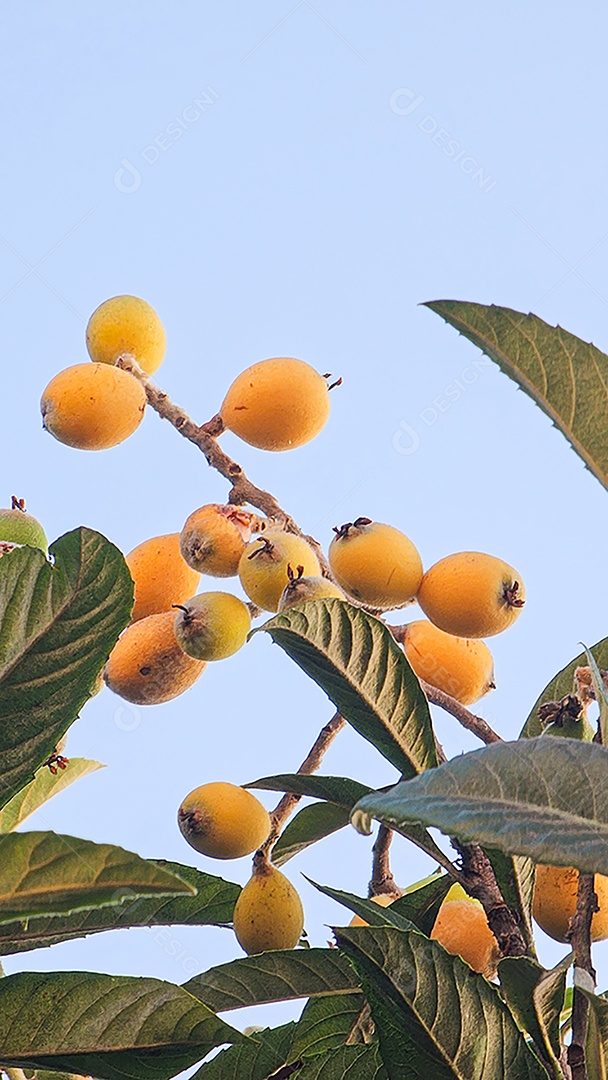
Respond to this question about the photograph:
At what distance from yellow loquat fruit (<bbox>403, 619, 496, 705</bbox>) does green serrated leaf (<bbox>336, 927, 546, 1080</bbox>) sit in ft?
2.08

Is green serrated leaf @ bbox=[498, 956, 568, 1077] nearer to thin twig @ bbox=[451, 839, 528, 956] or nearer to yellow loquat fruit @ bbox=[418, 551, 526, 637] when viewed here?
thin twig @ bbox=[451, 839, 528, 956]

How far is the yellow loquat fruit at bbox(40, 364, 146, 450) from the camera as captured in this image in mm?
1500

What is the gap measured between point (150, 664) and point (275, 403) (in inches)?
15.3

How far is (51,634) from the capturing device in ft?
2.57

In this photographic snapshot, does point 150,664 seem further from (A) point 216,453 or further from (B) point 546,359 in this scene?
(B) point 546,359

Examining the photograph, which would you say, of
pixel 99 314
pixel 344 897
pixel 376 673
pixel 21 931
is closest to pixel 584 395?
pixel 376 673

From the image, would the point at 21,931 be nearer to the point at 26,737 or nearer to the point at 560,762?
the point at 26,737

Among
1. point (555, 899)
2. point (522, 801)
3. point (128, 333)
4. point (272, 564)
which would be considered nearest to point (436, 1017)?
point (522, 801)

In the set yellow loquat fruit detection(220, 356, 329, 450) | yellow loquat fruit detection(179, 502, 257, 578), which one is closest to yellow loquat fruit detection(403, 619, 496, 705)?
yellow loquat fruit detection(179, 502, 257, 578)

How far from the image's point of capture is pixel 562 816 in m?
0.61

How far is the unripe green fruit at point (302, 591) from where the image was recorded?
116 centimetres

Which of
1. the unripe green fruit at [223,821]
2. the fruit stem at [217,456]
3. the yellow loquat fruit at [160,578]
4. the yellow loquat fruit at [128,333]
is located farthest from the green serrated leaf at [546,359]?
the yellow loquat fruit at [128,333]

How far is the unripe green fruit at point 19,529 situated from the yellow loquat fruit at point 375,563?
0.35m

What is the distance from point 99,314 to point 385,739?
0.97 metres
